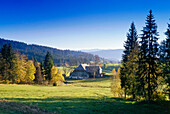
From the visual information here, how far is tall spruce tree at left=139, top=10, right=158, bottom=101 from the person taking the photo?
23.3 metres

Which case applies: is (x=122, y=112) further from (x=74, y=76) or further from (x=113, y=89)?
(x=74, y=76)

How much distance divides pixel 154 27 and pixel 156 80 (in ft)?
30.1

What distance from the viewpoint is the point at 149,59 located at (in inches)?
922

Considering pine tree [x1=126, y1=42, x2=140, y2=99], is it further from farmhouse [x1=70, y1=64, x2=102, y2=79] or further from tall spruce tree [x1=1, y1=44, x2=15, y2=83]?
farmhouse [x1=70, y1=64, x2=102, y2=79]

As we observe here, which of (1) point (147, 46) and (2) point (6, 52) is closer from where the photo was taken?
(1) point (147, 46)

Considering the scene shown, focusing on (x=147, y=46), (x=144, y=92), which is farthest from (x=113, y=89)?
(x=147, y=46)

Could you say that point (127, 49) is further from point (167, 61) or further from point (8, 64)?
point (8, 64)

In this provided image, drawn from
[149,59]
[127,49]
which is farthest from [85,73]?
[149,59]

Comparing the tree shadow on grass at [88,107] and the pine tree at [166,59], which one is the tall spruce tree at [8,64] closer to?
the tree shadow on grass at [88,107]

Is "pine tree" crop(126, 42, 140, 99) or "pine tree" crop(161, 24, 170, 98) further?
"pine tree" crop(126, 42, 140, 99)

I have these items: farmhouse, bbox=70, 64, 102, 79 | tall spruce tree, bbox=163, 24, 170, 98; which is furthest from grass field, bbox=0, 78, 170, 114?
farmhouse, bbox=70, 64, 102, 79

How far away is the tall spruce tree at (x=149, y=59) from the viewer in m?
23.3

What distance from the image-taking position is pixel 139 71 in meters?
24.4

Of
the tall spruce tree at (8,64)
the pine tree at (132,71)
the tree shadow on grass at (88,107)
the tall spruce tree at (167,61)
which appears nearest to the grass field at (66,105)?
the tree shadow on grass at (88,107)
